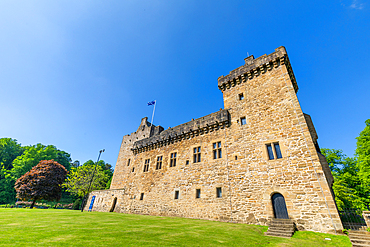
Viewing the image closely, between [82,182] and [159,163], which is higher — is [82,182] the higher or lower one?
the lower one

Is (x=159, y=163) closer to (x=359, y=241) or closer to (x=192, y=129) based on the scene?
(x=192, y=129)

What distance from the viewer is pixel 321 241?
26.3 ft

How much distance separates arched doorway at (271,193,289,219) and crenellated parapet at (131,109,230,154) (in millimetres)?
7678

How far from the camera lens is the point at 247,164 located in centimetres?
1413

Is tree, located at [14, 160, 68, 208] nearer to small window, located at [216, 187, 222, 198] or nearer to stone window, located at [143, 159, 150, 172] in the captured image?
stone window, located at [143, 159, 150, 172]

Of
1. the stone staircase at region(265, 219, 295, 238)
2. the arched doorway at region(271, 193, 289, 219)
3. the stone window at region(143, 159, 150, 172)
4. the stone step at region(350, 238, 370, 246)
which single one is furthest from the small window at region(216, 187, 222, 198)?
the stone window at region(143, 159, 150, 172)

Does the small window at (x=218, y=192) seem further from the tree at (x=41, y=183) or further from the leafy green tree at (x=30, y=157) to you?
→ the leafy green tree at (x=30, y=157)

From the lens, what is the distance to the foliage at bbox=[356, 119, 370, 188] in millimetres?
19078

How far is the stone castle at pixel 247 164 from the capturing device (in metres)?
11.2

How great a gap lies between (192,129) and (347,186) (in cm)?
2465

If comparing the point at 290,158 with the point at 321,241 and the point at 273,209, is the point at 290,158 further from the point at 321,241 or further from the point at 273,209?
the point at 321,241

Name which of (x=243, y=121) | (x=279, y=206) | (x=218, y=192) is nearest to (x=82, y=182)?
(x=218, y=192)

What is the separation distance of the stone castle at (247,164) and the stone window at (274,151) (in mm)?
74

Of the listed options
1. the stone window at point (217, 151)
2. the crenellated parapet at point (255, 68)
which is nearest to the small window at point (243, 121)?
the stone window at point (217, 151)
